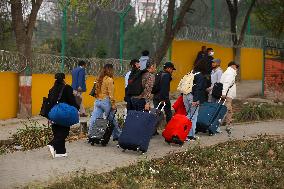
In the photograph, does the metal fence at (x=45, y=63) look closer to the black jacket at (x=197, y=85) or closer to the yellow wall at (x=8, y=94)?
the yellow wall at (x=8, y=94)

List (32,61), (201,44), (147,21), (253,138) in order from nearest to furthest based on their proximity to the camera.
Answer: (253,138)
(32,61)
(201,44)
(147,21)

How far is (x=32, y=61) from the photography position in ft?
46.9

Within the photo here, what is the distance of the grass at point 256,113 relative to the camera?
1434 centimetres

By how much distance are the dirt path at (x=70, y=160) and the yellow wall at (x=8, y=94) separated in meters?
3.90

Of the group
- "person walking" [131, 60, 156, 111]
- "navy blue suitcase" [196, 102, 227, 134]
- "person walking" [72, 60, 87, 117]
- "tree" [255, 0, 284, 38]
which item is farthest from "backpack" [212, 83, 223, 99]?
"tree" [255, 0, 284, 38]

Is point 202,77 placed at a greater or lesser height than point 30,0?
lesser

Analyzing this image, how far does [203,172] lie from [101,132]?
234cm

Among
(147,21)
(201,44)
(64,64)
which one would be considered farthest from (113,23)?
(64,64)

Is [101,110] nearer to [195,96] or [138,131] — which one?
[138,131]

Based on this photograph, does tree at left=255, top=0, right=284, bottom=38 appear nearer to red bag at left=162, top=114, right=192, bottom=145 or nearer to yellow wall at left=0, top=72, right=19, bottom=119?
yellow wall at left=0, top=72, right=19, bottom=119

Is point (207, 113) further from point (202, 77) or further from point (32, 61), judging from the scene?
point (32, 61)

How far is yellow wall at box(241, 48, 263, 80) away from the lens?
24.8m

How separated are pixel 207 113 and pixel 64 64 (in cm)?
524

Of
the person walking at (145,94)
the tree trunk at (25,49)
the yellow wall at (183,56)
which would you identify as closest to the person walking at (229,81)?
the person walking at (145,94)
